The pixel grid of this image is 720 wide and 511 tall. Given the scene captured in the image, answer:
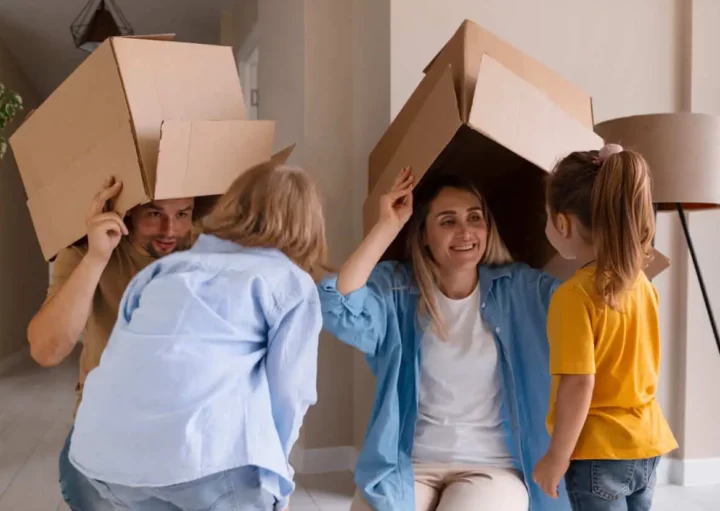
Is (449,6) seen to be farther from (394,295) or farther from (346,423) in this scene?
(346,423)

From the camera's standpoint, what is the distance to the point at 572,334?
104 cm

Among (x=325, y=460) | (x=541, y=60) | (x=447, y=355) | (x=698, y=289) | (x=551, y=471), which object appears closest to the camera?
(x=551, y=471)

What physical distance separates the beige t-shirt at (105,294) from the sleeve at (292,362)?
1.37 feet

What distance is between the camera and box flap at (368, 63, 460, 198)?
1.21 metres

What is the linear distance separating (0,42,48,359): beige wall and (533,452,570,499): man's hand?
5127mm

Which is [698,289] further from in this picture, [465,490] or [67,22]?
[67,22]

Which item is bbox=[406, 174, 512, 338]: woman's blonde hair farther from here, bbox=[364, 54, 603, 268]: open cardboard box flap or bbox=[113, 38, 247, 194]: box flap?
bbox=[113, 38, 247, 194]: box flap

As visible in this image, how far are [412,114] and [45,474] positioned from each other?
6.62 ft

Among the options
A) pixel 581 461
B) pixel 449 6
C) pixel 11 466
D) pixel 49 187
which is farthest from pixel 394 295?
pixel 11 466

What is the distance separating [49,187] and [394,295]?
2.39 ft

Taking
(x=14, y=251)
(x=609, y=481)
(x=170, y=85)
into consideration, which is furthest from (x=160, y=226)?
(x=14, y=251)

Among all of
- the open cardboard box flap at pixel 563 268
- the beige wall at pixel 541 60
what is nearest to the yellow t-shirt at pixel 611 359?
the open cardboard box flap at pixel 563 268

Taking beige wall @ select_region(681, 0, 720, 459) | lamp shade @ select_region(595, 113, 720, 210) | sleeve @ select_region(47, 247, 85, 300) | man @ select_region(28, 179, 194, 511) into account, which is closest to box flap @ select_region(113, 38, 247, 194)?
man @ select_region(28, 179, 194, 511)

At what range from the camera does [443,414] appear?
1.37 meters
